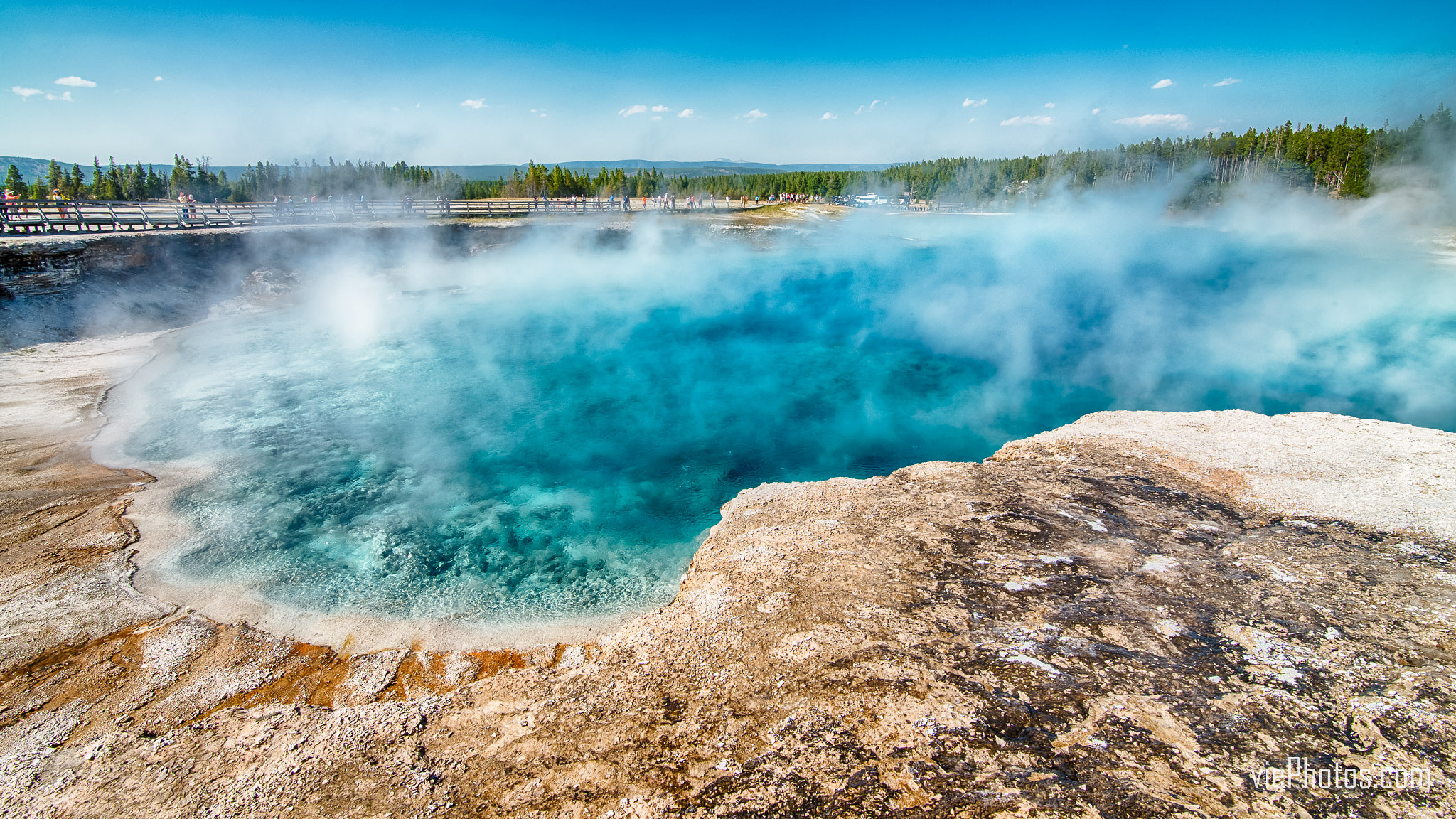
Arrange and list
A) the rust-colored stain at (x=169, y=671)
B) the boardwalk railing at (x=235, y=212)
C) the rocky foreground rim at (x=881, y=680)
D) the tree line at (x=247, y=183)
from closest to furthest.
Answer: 1. the rocky foreground rim at (x=881, y=680)
2. the rust-colored stain at (x=169, y=671)
3. the boardwalk railing at (x=235, y=212)
4. the tree line at (x=247, y=183)

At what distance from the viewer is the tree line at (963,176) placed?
38156 mm

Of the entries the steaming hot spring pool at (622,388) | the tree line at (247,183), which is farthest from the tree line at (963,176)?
the steaming hot spring pool at (622,388)

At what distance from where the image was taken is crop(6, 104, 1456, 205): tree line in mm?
38156

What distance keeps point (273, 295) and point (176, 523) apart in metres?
17.7

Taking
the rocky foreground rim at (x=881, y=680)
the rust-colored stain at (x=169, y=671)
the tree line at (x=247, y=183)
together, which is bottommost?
the rust-colored stain at (x=169, y=671)

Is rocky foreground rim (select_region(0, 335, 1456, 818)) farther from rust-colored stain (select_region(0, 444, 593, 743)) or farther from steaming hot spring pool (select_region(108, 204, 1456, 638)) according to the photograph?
steaming hot spring pool (select_region(108, 204, 1456, 638))

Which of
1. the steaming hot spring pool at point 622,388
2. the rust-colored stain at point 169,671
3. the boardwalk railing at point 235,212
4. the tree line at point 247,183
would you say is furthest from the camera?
the tree line at point 247,183

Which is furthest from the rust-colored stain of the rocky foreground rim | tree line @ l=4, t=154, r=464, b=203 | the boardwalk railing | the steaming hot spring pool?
tree line @ l=4, t=154, r=464, b=203

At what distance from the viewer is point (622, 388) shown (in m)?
15.2

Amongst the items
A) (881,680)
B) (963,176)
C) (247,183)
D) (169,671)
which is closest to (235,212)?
(247,183)

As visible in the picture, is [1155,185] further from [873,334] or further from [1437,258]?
[873,334]

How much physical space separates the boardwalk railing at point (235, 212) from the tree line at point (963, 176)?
5759mm

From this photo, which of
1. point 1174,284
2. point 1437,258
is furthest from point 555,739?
point 1437,258

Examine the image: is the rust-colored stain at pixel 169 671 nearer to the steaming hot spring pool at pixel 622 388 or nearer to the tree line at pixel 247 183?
the steaming hot spring pool at pixel 622 388
